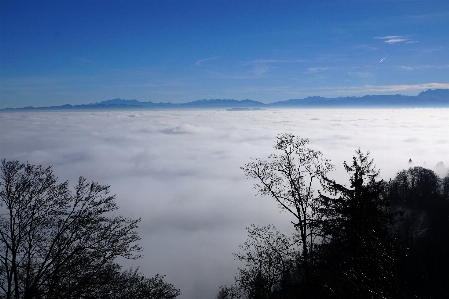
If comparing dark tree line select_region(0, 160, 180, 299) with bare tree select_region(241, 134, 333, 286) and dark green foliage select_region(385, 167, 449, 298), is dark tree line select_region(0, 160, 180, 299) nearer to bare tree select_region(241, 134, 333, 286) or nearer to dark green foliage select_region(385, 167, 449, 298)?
bare tree select_region(241, 134, 333, 286)

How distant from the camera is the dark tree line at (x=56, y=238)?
420 inches

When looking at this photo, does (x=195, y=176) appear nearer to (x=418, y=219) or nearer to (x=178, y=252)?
(x=178, y=252)

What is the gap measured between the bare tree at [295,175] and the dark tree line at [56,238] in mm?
6763

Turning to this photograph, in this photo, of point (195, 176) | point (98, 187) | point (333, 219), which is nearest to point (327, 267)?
point (333, 219)

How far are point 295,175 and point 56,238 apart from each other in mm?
10296

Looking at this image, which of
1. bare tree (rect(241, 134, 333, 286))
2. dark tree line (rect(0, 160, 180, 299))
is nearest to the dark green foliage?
bare tree (rect(241, 134, 333, 286))

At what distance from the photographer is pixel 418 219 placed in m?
52.8

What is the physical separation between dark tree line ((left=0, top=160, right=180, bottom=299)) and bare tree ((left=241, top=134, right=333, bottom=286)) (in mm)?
6763

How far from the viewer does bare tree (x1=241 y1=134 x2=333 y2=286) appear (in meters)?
14.9

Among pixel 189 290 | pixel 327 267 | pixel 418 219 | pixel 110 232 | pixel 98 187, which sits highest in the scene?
pixel 98 187

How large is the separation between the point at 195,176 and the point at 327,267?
115044 mm

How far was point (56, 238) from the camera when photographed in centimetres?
1134

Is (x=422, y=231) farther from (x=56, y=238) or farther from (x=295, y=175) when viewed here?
(x=56, y=238)

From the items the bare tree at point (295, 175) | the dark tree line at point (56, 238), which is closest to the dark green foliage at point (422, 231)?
the bare tree at point (295, 175)
